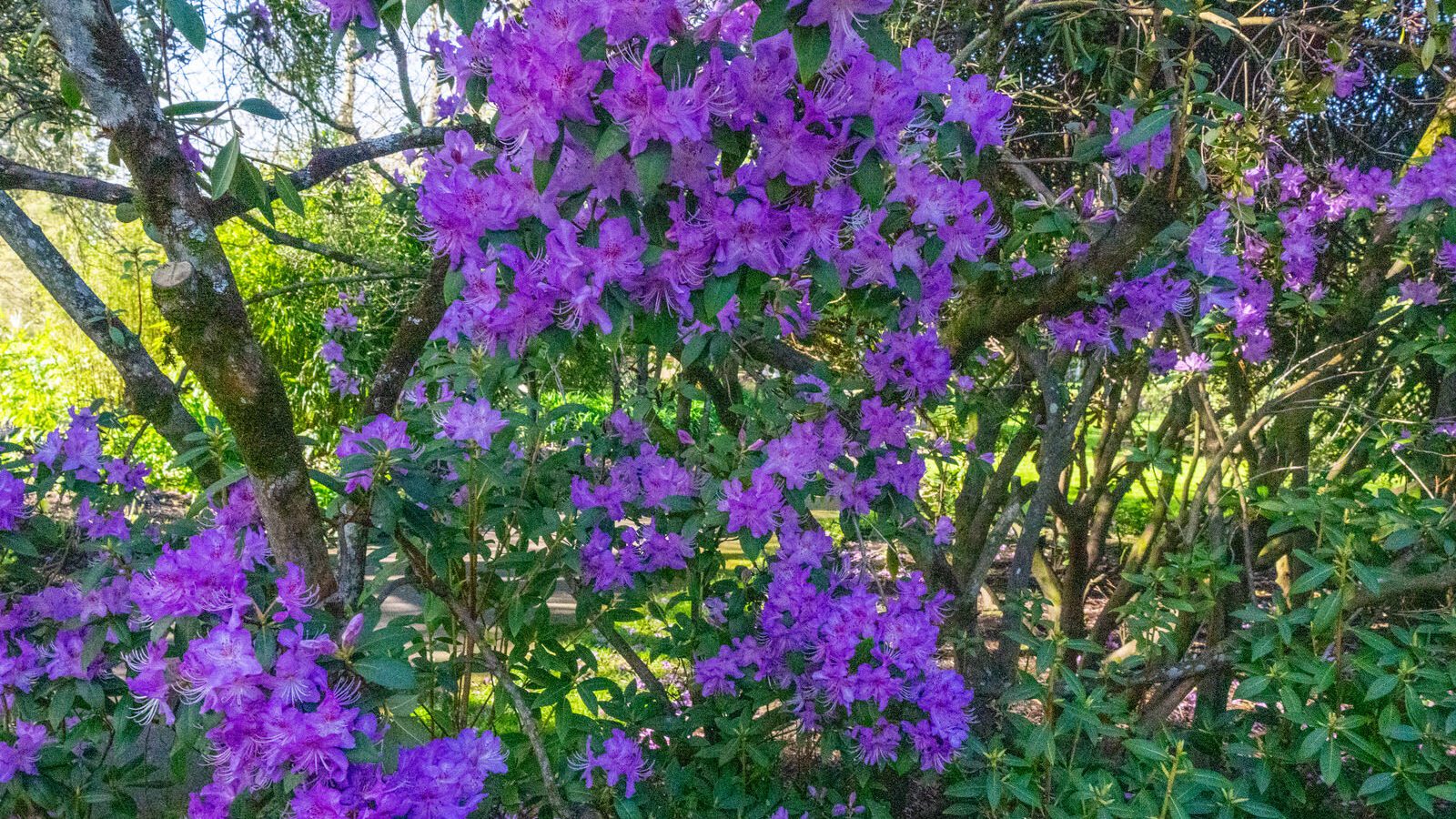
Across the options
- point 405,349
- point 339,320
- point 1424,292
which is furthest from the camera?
point 339,320

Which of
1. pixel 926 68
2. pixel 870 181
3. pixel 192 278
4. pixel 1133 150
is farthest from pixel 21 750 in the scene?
pixel 1133 150

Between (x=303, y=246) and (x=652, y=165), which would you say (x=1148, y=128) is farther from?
(x=303, y=246)

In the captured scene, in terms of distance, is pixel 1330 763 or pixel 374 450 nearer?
pixel 374 450

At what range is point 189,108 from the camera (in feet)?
4.17

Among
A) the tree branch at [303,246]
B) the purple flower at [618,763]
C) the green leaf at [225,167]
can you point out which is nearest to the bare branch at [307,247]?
the tree branch at [303,246]

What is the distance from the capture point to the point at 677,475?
183 centimetres

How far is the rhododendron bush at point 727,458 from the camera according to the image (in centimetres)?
109

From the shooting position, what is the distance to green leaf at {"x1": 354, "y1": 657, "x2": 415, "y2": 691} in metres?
1.17

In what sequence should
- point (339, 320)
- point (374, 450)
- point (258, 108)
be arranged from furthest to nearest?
point (339, 320)
point (374, 450)
point (258, 108)

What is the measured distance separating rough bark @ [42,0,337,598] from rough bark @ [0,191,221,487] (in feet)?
1.10

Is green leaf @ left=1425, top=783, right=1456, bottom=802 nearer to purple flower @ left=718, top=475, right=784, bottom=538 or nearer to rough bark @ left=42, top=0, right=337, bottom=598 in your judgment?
purple flower @ left=718, top=475, right=784, bottom=538

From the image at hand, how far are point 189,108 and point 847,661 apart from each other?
1.37 meters

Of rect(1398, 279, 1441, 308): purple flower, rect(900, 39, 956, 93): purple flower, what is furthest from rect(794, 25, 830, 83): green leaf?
rect(1398, 279, 1441, 308): purple flower

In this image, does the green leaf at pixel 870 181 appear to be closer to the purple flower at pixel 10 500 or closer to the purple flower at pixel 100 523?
the purple flower at pixel 100 523
